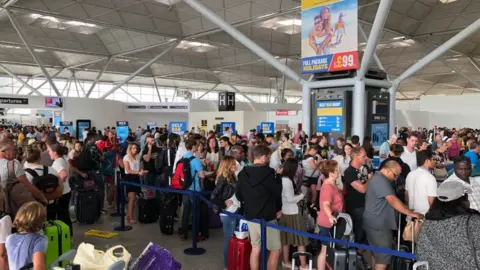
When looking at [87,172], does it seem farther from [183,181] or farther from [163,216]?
[183,181]

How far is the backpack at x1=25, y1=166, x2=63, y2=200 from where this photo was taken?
507 centimetres

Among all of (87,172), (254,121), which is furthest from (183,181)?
(254,121)

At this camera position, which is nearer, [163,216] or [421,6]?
[163,216]

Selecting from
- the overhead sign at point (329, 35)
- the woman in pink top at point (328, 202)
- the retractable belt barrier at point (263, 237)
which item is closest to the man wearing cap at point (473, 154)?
the woman in pink top at point (328, 202)

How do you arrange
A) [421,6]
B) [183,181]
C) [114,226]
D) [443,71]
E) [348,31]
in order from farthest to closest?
[443,71], [421,6], [348,31], [114,226], [183,181]

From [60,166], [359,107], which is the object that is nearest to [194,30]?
[359,107]

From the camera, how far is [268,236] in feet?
14.9

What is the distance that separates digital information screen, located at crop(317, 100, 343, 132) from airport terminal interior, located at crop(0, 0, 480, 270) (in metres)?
0.04

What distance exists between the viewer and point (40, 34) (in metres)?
23.6

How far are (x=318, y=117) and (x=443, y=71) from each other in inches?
1167

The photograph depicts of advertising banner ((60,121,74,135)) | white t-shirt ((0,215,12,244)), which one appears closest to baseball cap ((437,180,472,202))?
white t-shirt ((0,215,12,244))

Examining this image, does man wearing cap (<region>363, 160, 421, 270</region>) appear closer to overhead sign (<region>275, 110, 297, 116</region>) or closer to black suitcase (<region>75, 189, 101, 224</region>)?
black suitcase (<region>75, 189, 101, 224</region>)

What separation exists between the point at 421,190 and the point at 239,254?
223 centimetres

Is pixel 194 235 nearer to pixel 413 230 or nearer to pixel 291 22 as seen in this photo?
pixel 413 230
